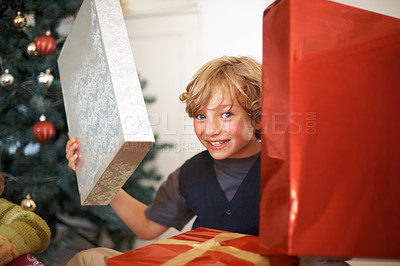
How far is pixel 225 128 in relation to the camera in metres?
1.00

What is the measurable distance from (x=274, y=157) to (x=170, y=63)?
0.86m

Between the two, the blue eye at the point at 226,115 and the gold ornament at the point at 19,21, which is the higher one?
the gold ornament at the point at 19,21

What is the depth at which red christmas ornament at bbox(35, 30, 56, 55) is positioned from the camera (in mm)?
1329

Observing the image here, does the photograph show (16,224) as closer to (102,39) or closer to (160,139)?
(102,39)

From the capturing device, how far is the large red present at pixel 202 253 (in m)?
0.58

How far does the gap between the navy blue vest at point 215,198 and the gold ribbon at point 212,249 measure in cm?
26

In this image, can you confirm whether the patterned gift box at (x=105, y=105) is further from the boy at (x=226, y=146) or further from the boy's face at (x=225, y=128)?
the boy's face at (x=225, y=128)

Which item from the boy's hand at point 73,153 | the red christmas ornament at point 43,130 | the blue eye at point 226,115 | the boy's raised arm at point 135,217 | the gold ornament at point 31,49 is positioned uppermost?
the gold ornament at point 31,49

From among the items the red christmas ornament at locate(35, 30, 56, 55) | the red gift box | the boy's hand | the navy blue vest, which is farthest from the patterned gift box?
the red christmas ornament at locate(35, 30, 56, 55)

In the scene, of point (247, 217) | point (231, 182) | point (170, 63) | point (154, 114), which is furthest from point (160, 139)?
point (247, 217)

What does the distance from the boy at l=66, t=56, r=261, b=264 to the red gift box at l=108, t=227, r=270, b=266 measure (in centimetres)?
28

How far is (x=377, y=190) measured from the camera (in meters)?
0.55

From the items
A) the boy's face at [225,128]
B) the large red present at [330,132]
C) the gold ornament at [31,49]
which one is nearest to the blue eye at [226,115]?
the boy's face at [225,128]

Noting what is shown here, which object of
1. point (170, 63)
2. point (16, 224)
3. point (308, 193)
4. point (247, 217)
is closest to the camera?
point (308, 193)
